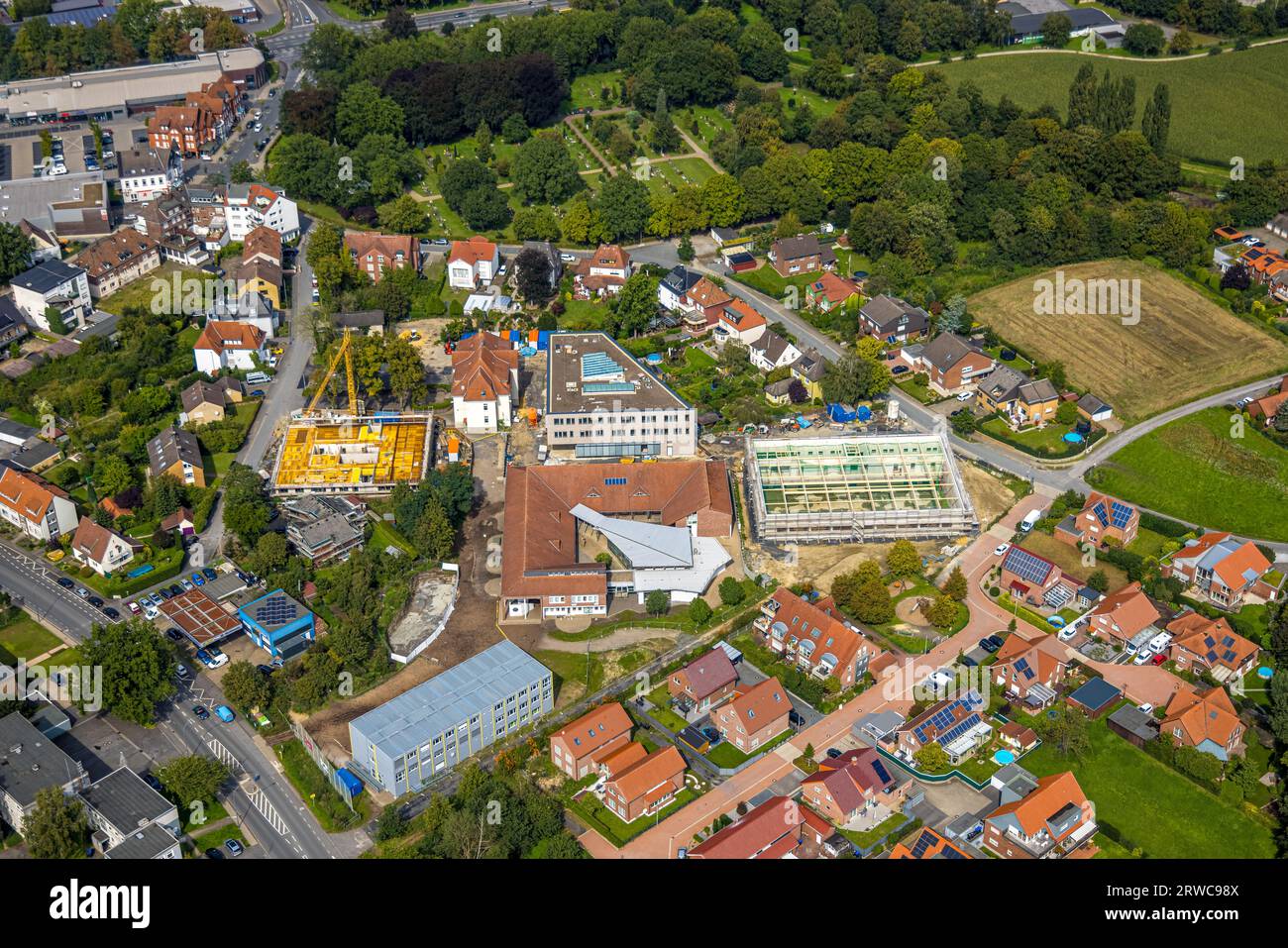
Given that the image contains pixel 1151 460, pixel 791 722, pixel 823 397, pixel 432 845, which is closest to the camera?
pixel 432 845

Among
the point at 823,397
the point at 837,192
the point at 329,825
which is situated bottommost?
the point at 329,825

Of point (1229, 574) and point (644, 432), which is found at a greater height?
point (644, 432)

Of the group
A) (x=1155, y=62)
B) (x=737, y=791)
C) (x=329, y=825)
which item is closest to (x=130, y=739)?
(x=329, y=825)

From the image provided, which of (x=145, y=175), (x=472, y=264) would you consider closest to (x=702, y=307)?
(x=472, y=264)

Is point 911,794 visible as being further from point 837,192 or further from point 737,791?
point 837,192

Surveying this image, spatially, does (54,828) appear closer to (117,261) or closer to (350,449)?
(350,449)

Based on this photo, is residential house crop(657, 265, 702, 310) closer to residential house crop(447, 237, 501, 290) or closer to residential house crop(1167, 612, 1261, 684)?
residential house crop(447, 237, 501, 290)

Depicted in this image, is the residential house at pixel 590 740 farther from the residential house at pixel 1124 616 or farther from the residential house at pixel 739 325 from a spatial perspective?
the residential house at pixel 739 325
